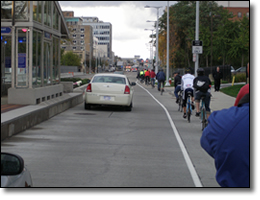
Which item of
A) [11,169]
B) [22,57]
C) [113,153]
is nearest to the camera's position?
[11,169]

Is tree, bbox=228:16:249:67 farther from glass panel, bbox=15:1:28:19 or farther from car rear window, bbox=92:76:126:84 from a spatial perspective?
glass panel, bbox=15:1:28:19

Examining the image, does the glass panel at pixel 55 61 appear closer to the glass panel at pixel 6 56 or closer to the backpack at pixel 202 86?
the glass panel at pixel 6 56

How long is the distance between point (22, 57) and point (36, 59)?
43.0 inches

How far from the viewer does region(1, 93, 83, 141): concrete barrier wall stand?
34.1ft

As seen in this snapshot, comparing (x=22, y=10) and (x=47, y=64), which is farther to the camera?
(x=47, y=64)

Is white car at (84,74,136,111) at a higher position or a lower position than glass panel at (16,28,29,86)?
lower

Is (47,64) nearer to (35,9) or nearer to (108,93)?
(108,93)

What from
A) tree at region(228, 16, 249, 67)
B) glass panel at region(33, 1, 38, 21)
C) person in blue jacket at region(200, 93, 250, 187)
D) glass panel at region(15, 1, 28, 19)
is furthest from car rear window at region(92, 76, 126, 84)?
tree at region(228, 16, 249, 67)

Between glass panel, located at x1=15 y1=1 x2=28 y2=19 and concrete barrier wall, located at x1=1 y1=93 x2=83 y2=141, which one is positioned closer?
concrete barrier wall, located at x1=1 y1=93 x2=83 y2=141

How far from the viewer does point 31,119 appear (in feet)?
41.3

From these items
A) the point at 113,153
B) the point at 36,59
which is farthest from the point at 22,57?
the point at 113,153

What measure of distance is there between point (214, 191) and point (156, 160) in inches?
194

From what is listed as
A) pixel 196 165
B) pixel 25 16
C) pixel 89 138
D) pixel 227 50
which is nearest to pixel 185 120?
pixel 89 138

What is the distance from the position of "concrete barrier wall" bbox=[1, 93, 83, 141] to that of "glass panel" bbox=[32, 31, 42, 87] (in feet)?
3.62
